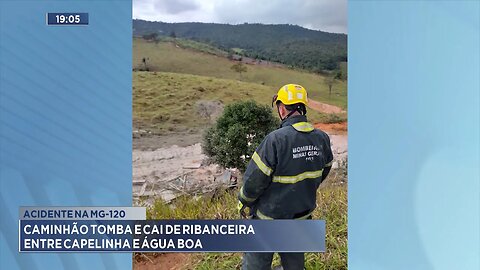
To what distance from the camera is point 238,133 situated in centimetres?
419

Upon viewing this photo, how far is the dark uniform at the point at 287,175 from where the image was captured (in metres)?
3.88

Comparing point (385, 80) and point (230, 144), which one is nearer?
point (385, 80)

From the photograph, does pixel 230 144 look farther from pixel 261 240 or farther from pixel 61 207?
pixel 61 207

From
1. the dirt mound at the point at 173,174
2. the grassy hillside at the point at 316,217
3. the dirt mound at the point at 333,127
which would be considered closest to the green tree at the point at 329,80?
the dirt mound at the point at 333,127

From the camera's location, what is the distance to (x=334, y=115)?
160 inches

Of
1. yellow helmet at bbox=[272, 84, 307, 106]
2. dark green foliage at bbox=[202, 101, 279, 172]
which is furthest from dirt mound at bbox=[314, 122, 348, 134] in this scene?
dark green foliage at bbox=[202, 101, 279, 172]

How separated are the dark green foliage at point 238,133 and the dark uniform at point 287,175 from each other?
0.16 m

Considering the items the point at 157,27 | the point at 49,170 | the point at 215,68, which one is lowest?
the point at 49,170

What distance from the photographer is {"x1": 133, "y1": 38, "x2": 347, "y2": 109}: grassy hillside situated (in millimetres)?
4062

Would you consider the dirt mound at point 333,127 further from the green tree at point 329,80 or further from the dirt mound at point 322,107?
the green tree at point 329,80

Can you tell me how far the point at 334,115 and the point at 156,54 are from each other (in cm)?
132

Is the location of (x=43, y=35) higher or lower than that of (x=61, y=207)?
higher

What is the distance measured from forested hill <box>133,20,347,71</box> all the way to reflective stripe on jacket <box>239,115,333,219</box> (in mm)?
467

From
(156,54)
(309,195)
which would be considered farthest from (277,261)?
(156,54)
